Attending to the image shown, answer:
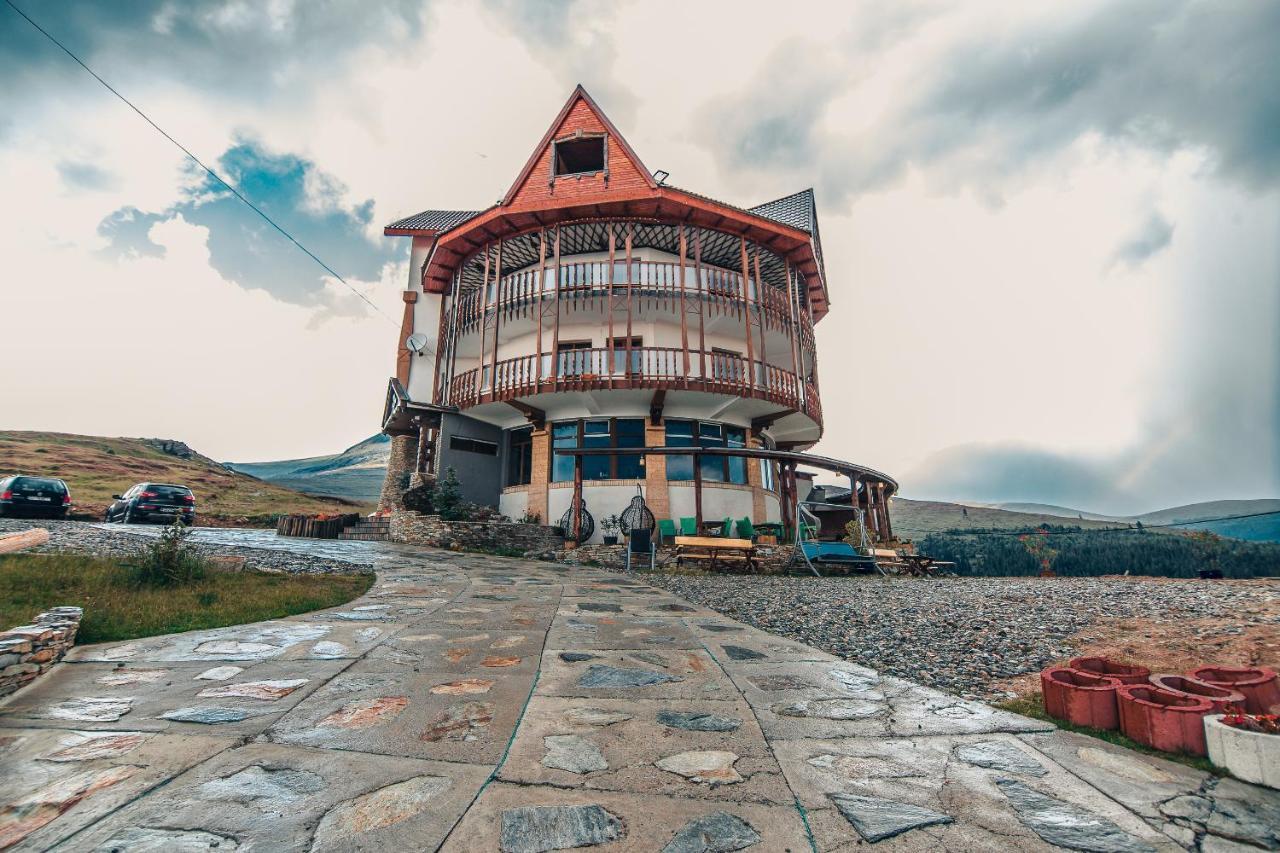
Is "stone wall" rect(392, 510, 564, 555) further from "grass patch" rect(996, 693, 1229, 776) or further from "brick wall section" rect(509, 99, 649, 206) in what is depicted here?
"grass patch" rect(996, 693, 1229, 776)

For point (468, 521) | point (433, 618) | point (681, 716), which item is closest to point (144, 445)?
point (468, 521)

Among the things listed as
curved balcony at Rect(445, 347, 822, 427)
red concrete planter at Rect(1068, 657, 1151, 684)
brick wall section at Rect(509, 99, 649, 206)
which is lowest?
red concrete planter at Rect(1068, 657, 1151, 684)

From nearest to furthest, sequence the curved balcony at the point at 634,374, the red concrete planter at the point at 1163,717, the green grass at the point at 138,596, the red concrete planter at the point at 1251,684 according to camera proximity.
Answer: the red concrete planter at the point at 1163,717 → the red concrete planter at the point at 1251,684 → the green grass at the point at 138,596 → the curved balcony at the point at 634,374

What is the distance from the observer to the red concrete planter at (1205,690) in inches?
116

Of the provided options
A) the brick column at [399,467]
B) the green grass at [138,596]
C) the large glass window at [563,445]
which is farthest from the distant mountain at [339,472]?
the green grass at [138,596]

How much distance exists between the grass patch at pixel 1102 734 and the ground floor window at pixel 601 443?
1418 cm

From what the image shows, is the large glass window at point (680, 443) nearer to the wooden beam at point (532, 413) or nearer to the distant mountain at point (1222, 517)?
the wooden beam at point (532, 413)

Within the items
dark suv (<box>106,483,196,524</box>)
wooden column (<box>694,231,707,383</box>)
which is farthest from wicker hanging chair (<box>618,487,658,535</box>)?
dark suv (<box>106,483,196,524</box>)

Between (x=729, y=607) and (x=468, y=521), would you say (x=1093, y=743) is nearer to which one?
(x=729, y=607)

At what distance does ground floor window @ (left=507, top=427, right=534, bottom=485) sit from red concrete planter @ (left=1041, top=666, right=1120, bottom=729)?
16.8 m

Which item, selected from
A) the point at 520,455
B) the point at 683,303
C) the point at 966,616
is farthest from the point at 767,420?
the point at 966,616

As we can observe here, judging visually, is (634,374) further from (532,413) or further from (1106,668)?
(1106,668)

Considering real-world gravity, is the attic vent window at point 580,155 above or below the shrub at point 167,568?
above

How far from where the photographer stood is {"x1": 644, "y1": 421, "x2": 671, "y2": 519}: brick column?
16.9m
